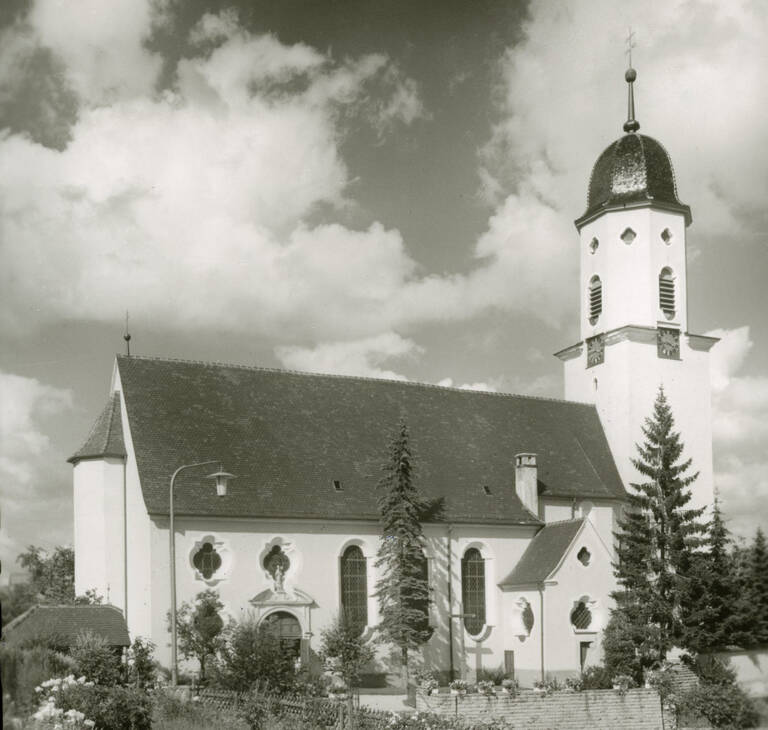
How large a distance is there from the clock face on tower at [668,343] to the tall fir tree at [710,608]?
36.9 feet

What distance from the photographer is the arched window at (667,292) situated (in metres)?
48.2

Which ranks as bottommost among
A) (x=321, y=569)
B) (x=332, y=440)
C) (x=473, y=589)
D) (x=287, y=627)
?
(x=287, y=627)

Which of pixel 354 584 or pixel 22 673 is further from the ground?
pixel 22 673

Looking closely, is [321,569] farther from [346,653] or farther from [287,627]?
[346,653]

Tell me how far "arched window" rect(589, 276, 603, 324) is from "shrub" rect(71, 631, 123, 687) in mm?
29813

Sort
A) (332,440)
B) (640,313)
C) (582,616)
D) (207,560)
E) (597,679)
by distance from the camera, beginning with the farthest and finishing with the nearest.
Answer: (640,313) → (332,440) → (582,616) → (207,560) → (597,679)

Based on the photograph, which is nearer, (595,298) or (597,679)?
(597,679)

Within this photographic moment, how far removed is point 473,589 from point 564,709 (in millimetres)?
13167

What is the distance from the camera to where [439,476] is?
4212 cm

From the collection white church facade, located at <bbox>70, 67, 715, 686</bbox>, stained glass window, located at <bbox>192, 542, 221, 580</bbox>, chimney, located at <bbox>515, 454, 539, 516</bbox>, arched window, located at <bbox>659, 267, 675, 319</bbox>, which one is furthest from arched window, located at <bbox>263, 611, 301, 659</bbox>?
arched window, located at <bbox>659, 267, 675, 319</bbox>

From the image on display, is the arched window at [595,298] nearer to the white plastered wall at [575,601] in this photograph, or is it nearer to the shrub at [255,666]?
the white plastered wall at [575,601]

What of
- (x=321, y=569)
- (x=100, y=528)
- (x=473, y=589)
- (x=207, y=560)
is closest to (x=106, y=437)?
(x=100, y=528)

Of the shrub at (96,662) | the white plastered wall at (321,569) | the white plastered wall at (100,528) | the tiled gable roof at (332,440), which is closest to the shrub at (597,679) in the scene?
the white plastered wall at (321,569)

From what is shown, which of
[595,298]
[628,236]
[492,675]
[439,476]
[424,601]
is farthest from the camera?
[595,298]
